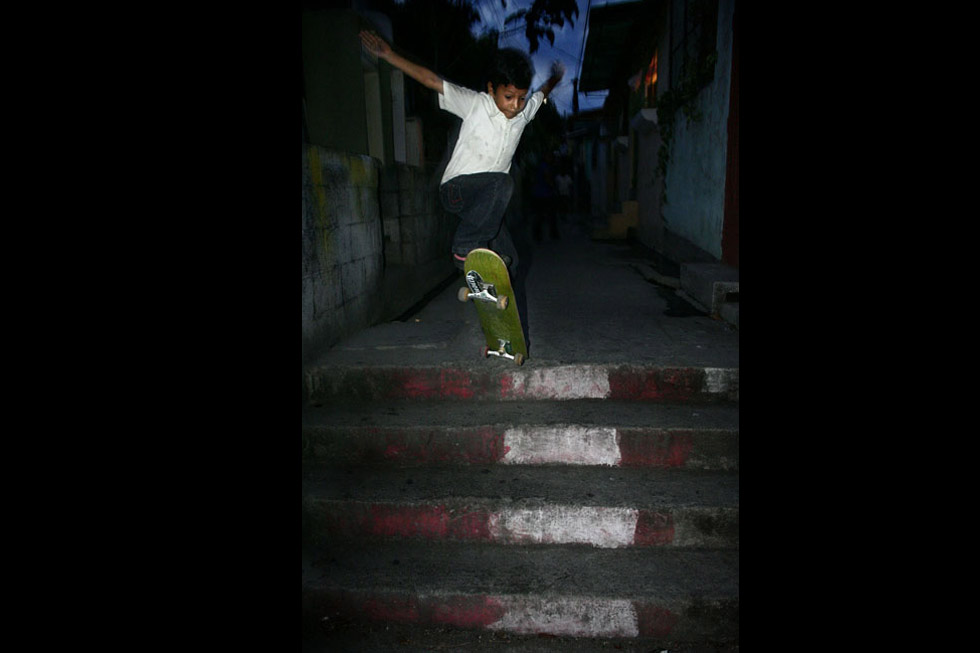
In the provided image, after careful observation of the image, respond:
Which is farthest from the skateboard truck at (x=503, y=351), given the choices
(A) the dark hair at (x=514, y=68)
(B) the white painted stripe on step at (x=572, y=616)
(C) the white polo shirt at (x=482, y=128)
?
(A) the dark hair at (x=514, y=68)

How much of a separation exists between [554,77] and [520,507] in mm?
2659

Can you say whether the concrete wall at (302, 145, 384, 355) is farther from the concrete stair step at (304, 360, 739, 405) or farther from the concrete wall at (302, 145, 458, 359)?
the concrete stair step at (304, 360, 739, 405)

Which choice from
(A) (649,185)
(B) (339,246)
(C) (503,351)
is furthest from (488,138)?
(A) (649,185)

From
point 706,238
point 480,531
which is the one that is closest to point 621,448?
point 480,531

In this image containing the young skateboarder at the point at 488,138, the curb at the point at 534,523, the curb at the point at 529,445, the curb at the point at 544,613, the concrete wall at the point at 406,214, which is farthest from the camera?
the concrete wall at the point at 406,214

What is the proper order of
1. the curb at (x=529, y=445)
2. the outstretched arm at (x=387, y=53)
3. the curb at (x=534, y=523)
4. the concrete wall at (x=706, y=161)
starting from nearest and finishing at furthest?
the curb at (x=534, y=523) → the curb at (x=529, y=445) → the outstretched arm at (x=387, y=53) → the concrete wall at (x=706, y=161)

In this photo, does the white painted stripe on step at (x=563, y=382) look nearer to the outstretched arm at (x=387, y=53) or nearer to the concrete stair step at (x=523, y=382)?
the concrete stair step at (x=523, y=382)

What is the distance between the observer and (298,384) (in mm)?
1721

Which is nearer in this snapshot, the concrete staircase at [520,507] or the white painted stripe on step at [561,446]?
the concrete staircase at [520,507]

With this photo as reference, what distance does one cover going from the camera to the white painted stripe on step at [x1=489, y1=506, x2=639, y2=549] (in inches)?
92.8

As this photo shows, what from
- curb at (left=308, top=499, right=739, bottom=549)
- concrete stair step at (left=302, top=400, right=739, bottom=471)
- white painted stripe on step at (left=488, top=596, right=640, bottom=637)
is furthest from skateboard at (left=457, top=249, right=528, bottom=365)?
white painted stripe on step at (left=488, top=596, right=640, bottom=637)

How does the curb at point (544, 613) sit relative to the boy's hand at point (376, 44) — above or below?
below

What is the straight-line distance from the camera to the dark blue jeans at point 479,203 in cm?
354

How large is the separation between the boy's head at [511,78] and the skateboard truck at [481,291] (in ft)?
3.46
